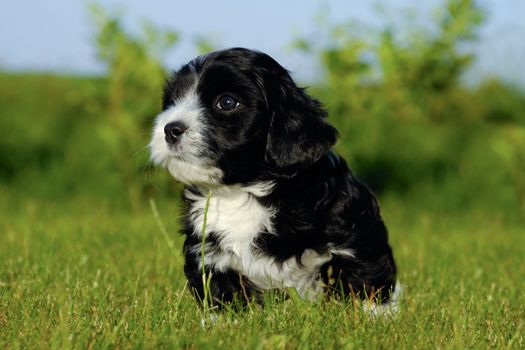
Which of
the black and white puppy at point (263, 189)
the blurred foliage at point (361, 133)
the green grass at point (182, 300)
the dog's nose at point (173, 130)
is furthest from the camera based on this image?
the blurred foliage at point (361, 133)

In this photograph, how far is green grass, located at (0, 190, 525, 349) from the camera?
3.41 m

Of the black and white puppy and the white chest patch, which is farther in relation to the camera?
the white chest patch

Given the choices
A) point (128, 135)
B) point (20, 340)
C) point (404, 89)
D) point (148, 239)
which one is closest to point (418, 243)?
point (148, 239)

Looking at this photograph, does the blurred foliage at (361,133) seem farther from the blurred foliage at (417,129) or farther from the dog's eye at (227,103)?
the dog's eye at (227,103)

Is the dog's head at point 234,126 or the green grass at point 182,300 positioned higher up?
the dog's head at point 234,126

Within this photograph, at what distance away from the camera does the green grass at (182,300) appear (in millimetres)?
3412

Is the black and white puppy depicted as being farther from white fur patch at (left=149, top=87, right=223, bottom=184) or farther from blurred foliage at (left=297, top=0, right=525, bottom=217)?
blurred foliage at (left=297, top=0, right=525, bottom=217)

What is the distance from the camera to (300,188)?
4145 mm

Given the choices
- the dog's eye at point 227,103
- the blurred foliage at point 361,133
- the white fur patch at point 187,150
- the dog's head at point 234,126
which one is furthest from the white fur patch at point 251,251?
the blurred foliage at point 361,133

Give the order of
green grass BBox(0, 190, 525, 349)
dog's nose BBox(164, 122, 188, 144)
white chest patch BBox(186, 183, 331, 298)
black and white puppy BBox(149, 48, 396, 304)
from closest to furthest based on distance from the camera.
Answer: green grass BBox(0, 190, 525, 349) → dog's nose BBox(164, 122, 188, 144) → black and white puppy BBox(149, 48, 396, 304) → white chest patch BBox(186, 183, 331, 298)

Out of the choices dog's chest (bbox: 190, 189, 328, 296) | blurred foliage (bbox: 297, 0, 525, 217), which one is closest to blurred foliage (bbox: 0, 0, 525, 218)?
blurred foliage (bbox: 297, 0, 525, 217)

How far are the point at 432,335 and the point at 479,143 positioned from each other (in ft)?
29.2

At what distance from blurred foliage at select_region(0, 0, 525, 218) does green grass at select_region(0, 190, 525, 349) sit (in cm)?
162

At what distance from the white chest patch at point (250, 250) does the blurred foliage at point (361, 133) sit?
4.17 m
